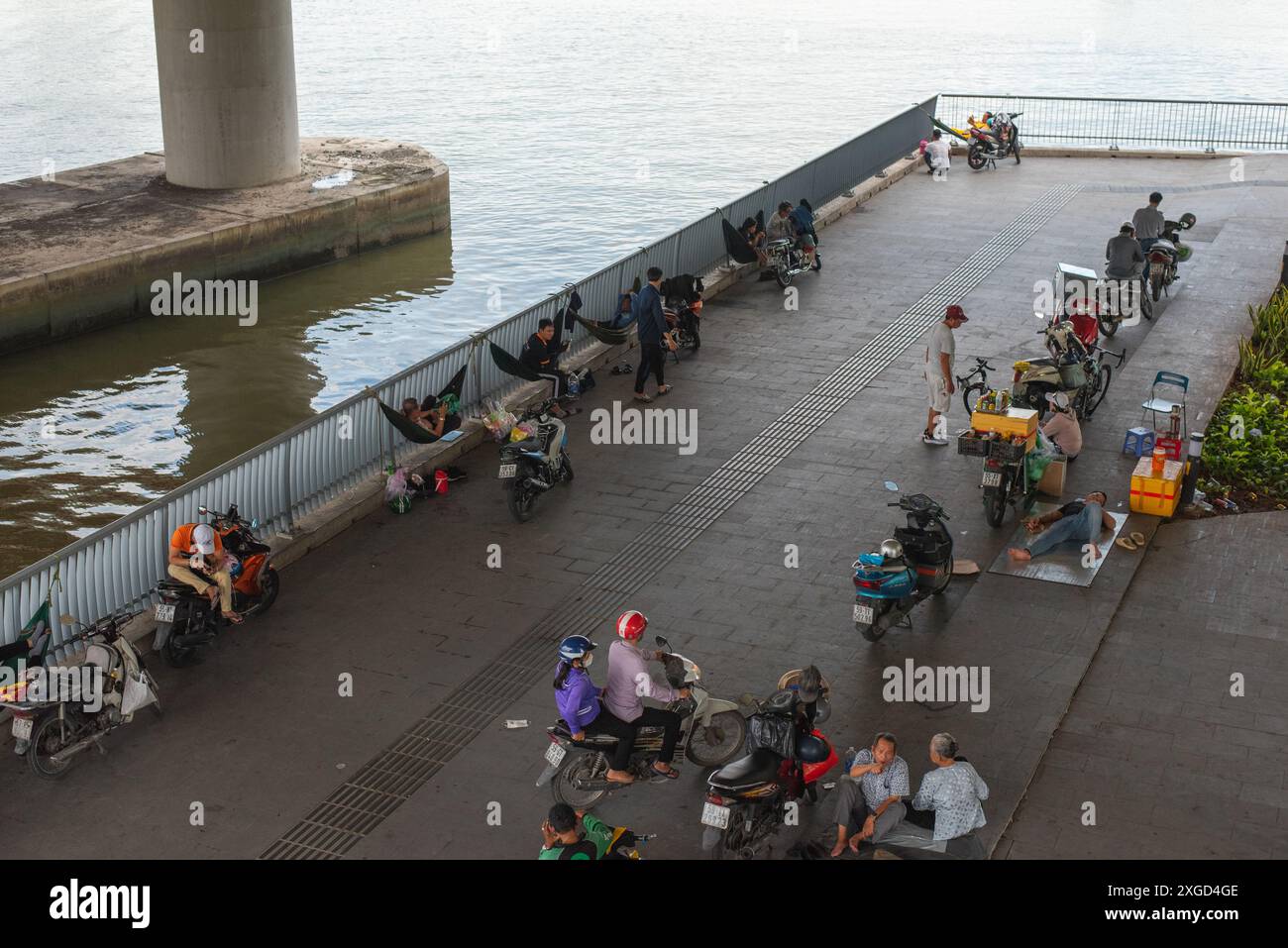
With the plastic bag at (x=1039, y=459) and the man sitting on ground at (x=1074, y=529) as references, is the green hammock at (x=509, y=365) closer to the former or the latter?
the plastic bag at (x=1039, y=459)

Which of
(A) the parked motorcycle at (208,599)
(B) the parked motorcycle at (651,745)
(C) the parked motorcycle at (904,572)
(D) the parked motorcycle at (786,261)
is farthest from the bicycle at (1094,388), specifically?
(A) the parked motorcycle at (208,599)

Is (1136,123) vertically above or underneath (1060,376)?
above

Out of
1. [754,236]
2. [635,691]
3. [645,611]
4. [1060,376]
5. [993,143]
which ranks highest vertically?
[993,143]

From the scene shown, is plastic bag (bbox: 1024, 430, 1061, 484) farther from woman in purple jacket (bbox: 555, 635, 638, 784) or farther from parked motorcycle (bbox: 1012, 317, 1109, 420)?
woman in purple jacket (bbox: 555, 635, 638, 784)

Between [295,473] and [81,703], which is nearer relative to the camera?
[81,703]

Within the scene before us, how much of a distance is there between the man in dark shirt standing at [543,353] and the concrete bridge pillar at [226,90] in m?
13.3

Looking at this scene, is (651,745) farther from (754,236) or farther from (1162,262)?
(1162,262)

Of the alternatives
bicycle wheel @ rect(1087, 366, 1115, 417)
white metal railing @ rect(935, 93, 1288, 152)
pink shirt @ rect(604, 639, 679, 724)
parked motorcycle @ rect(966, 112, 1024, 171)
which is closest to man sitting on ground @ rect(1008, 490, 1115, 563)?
bicycle wheel @ rect(1087, 366, 1115, 417)

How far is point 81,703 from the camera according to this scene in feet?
33.7

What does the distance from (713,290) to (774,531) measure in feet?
26.5

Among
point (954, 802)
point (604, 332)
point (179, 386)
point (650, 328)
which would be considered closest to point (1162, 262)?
point (650, 328)

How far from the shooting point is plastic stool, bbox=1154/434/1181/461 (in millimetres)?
14742

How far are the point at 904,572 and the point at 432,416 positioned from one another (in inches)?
222

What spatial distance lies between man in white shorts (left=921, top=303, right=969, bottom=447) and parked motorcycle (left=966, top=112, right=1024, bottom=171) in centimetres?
1563
